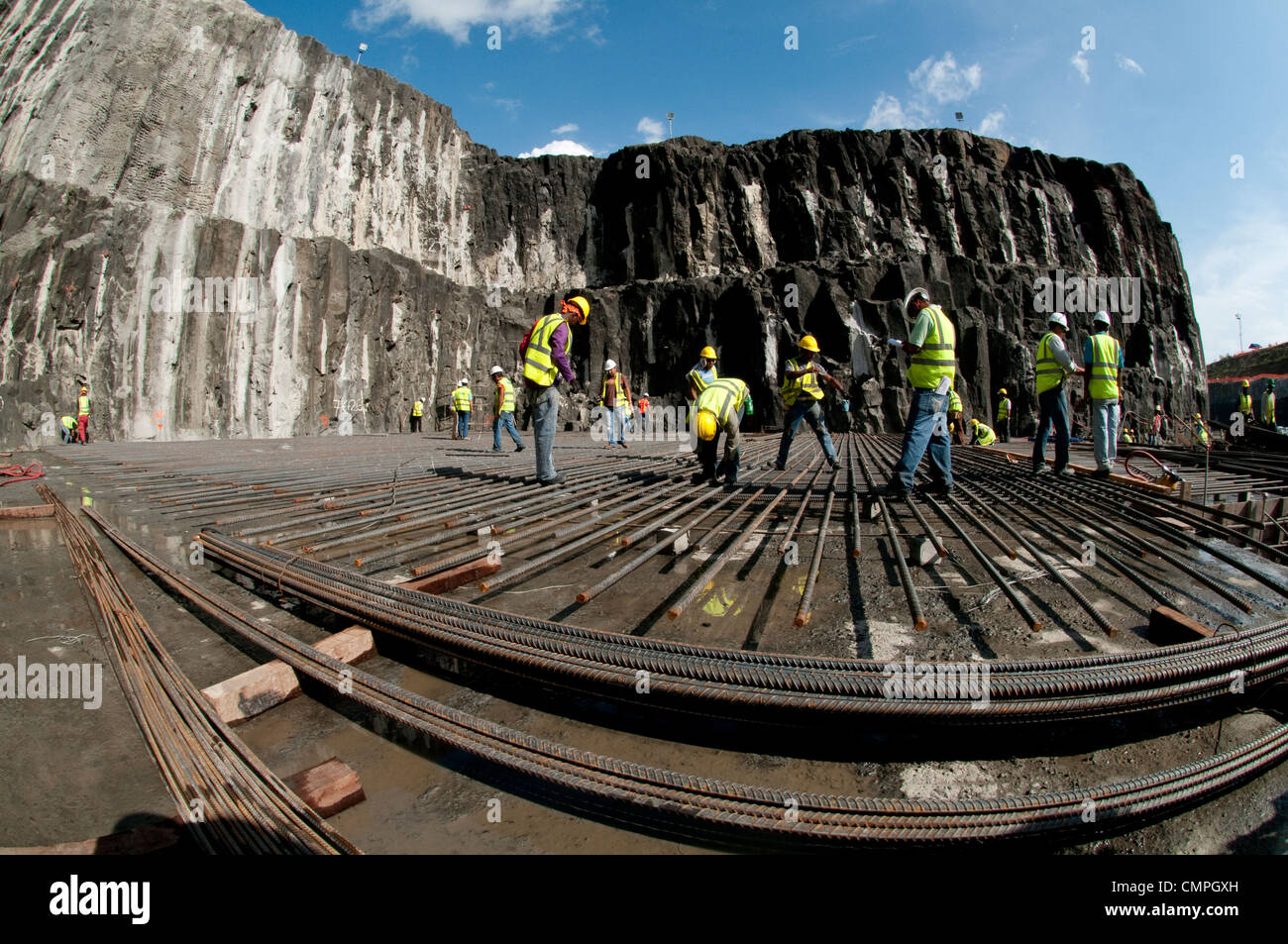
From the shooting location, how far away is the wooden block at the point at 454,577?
122 inches

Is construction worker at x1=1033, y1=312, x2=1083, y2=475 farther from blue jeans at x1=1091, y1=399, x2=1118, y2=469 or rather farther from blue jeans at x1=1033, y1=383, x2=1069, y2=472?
blue jeans at x1=1091, y1=399, x2=1118, y2=469

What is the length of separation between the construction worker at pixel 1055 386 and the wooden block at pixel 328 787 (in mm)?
6714

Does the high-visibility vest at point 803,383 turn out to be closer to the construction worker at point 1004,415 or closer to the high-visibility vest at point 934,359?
the high-visibility vest at point 934,359

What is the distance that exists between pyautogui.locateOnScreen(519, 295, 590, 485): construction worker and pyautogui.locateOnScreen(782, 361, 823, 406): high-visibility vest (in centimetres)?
258

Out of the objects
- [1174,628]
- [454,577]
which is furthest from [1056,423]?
[454,577]

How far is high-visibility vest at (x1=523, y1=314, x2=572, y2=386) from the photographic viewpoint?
19.6ft

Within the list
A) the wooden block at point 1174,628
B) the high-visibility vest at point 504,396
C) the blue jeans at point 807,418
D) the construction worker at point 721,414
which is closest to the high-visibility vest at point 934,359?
the construction worker at point 721,414

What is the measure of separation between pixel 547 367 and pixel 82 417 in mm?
18995

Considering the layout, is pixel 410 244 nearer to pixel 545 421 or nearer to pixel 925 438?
pixel 545 421

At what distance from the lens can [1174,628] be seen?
248 cm

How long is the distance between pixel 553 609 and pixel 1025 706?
1.99 metres

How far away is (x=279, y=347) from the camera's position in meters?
23.1

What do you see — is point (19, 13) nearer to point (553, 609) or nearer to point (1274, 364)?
point (553, 609)
